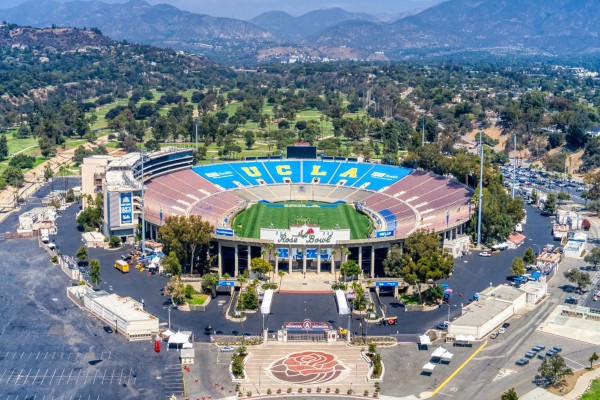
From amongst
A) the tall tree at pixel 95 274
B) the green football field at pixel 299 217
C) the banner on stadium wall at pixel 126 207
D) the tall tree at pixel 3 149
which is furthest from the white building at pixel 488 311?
the tall tree at pixel 3 149

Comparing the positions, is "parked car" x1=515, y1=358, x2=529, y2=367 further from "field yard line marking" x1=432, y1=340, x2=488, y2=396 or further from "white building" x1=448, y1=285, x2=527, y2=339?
"white building" x1=448, y1=285, x2=527, y2=339

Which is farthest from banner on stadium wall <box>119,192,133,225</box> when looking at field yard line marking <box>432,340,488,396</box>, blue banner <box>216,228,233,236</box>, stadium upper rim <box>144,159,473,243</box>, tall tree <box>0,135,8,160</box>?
tall tree <box>0,135,8,160</box>

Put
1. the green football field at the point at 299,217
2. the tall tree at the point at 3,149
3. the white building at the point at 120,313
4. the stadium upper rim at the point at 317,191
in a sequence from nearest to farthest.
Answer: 1. the white building at the point at 120,313
2. the green football field at the point at 299,217
3. the stadium upper rim at the point at 317,191
4. the tall tree at the point at 3,149

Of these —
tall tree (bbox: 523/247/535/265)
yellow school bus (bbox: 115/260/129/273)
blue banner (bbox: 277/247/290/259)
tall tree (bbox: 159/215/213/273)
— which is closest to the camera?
tall tree (bbox: 159/215/213/273)

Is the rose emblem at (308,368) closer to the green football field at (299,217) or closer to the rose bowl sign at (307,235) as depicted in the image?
the rose bowl sign at (307,235)

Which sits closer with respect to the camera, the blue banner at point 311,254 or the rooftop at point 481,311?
the rooftop at point 481,311

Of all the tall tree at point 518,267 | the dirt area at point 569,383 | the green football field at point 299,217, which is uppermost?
the green football field at point 299,217
